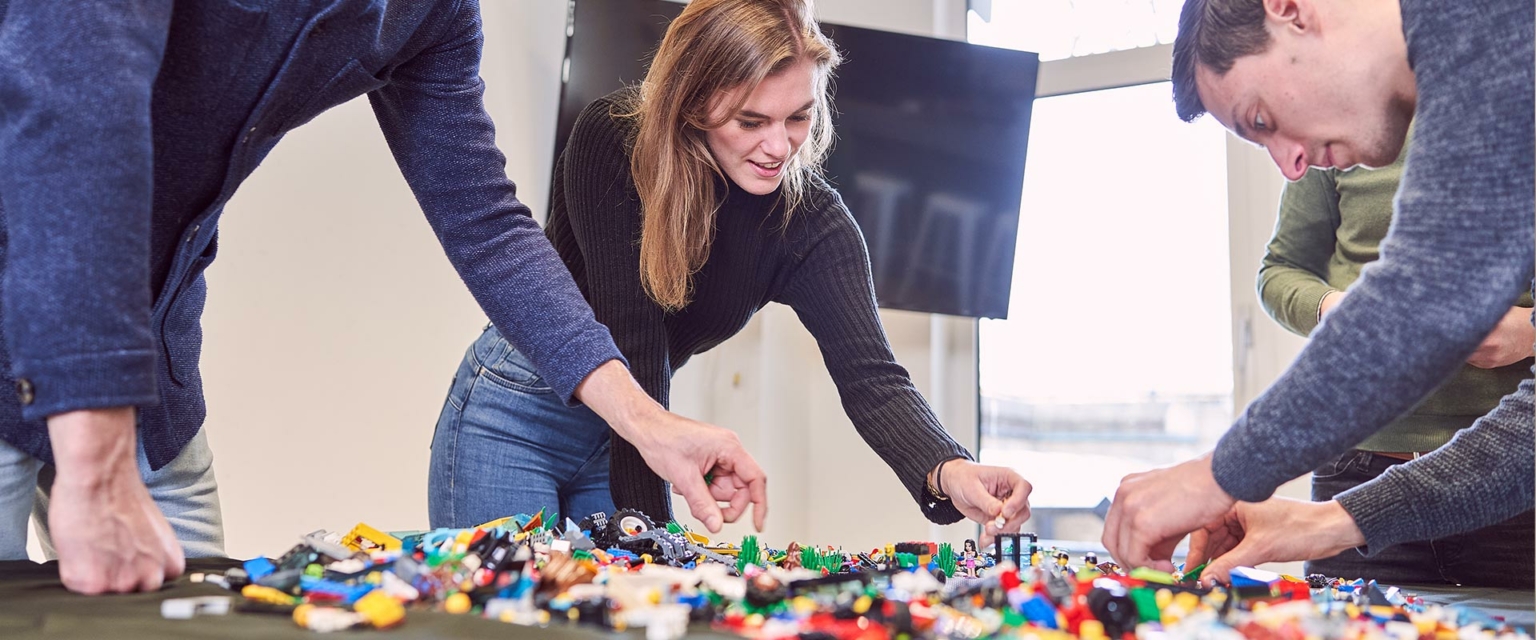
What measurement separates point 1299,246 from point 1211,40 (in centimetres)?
72

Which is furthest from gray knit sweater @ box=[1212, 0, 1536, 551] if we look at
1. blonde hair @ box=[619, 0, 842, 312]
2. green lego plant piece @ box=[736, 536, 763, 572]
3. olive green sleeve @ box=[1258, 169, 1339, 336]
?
olive green sleeve @ box=[1258, 169, 1339, 336]

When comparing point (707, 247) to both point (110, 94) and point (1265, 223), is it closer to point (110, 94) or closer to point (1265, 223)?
point (110, 94)

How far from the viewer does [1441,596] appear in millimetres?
1065

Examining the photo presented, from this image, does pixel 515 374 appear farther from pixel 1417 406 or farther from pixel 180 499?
pixel 1417 406

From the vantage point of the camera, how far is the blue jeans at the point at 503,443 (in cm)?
150

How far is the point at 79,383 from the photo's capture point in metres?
0.71

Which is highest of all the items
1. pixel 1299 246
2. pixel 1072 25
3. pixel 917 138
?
pixel 1072 25

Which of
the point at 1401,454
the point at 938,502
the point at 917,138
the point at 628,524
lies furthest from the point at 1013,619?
the point at 917,138

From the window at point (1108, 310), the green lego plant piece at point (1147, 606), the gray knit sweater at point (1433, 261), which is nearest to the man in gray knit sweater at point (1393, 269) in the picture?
the gray knit sweater at point (1433, 261)

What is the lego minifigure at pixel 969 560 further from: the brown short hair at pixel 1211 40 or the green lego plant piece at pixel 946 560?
the brown short hair at pixel 1211 40

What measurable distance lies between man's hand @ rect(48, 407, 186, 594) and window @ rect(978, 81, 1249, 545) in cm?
228

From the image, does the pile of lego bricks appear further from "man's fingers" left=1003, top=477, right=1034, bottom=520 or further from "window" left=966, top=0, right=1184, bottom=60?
"window" left=966, top=0, right=1184, bottom=60

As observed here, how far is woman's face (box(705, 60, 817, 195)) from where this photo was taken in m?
1.46

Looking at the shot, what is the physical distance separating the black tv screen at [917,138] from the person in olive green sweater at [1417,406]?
83 centimetres
